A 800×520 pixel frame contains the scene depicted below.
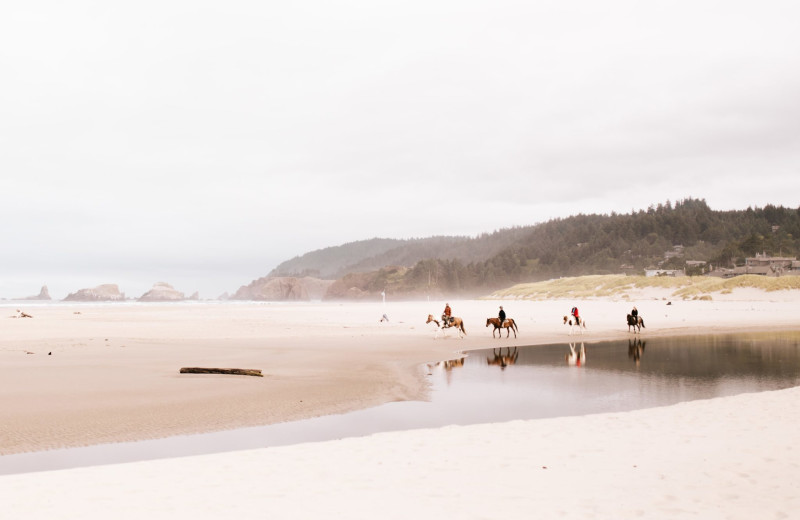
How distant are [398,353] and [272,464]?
54.4ft

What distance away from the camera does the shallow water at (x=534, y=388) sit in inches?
388

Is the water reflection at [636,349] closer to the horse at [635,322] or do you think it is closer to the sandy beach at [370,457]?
the horse at [635,322]

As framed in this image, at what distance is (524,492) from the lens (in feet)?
21.7

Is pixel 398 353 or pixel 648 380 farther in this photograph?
pixel 398 353

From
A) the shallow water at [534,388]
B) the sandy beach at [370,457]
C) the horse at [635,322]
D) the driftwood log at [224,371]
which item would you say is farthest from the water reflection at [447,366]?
the horse at [635,322]

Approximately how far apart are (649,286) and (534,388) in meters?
77.9

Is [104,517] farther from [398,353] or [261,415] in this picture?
[398,353]

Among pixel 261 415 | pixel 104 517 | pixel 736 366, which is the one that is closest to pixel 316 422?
pixel 261 415

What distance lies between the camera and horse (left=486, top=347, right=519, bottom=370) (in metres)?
21.6

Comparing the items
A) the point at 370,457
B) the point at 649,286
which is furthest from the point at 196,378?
the point at 649,286

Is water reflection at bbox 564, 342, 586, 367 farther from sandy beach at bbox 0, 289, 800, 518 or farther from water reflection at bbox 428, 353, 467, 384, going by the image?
sandy beach at bbox 0, 289, 800, 518

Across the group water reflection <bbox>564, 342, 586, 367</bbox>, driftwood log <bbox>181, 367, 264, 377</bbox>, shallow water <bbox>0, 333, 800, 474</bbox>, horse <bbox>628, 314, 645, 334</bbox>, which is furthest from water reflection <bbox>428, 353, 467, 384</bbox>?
horse <bbox>628, 314, 645, 334</bbox>

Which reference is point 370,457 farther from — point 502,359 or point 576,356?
point 576,356

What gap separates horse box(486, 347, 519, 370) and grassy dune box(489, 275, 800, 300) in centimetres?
5609
